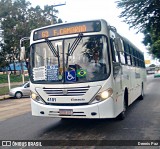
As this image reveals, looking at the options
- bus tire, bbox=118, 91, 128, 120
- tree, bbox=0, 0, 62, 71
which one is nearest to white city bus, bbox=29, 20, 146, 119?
bus tire, bbox=118, 91, 128, 120

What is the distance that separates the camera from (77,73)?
720 cm

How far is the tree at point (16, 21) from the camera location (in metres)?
39.3

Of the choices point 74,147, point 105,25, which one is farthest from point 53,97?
point 105,25

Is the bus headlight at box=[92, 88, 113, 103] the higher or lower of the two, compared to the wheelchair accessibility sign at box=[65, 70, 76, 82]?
lower

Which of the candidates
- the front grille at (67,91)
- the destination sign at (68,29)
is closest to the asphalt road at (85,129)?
the front grille at (67,91)

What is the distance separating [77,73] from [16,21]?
1389 inches

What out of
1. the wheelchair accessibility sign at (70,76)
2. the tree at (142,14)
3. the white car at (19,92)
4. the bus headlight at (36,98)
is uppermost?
the tree at (142,14)

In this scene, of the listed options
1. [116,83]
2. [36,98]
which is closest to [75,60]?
[116,83]

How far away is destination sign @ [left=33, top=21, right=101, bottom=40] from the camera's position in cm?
732

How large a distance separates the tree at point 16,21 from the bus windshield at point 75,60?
107 feet

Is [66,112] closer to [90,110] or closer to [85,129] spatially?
[90,110]

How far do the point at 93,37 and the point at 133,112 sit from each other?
177 inches

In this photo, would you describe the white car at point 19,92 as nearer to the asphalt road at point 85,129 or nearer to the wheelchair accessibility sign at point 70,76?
the asphalt road at point 85,129

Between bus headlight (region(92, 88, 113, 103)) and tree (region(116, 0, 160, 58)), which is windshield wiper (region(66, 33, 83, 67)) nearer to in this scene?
bus headlight (region(92, 88, 113, 103))
